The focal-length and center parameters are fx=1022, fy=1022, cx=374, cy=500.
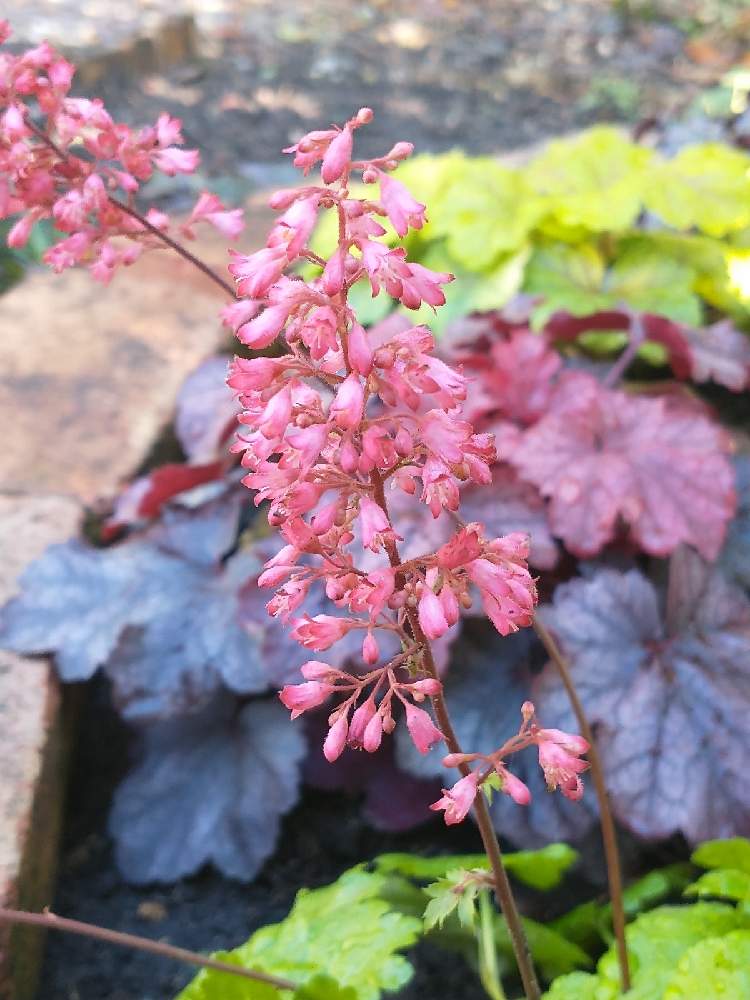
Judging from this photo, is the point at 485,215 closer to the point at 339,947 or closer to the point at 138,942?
the point at 339,947

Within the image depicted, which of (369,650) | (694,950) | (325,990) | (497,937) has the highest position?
(369,650)

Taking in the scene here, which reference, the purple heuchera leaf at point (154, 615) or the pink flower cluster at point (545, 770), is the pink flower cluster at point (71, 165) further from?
the purple heuchera leaf at point (154, 615)

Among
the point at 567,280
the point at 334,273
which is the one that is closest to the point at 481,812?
the point at 334,273

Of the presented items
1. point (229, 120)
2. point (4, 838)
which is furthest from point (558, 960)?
point (229, 120)

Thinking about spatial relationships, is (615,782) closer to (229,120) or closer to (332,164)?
(332,164)

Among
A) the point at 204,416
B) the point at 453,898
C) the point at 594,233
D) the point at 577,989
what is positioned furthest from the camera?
the point at 594,233

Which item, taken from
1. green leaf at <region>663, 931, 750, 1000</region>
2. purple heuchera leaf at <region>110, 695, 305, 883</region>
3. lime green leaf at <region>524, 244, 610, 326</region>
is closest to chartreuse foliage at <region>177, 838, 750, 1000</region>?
green leaf at <region>663, 931, 750, 1000</region>

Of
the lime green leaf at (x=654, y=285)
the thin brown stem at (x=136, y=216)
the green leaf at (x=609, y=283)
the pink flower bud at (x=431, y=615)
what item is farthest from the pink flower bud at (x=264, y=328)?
the lime green leaf at (x=654, y=285)
